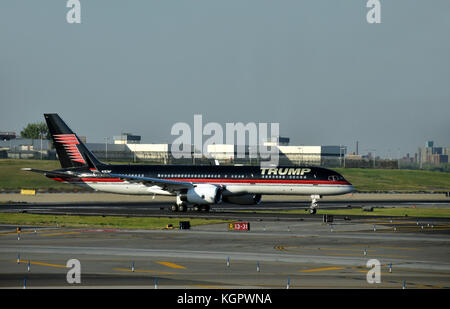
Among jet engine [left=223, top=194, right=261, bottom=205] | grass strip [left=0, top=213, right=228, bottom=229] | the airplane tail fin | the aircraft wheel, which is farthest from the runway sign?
the airplane tail fin

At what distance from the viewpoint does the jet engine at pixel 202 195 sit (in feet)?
247

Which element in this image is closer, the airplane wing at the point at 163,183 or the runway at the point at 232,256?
the runway at the point at 232,256

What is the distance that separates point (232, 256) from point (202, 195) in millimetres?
36714

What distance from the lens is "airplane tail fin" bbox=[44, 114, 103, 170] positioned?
8438cm

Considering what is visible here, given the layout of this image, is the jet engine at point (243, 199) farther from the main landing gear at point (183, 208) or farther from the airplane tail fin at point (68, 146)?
the airplane tail fin at point (68, 146)

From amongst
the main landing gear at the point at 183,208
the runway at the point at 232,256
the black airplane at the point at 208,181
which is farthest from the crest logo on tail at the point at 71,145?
the runway at the point at 232,256

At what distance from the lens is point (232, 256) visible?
38906 mm

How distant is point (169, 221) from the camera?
62625 millimetres

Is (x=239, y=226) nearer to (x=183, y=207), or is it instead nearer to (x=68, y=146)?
(x=183, y=207)

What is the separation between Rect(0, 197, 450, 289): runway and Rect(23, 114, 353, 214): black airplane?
57.2 ft

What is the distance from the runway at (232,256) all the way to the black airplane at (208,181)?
686 inches

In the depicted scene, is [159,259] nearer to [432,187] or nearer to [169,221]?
[169,221]

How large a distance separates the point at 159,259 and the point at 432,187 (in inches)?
5083
